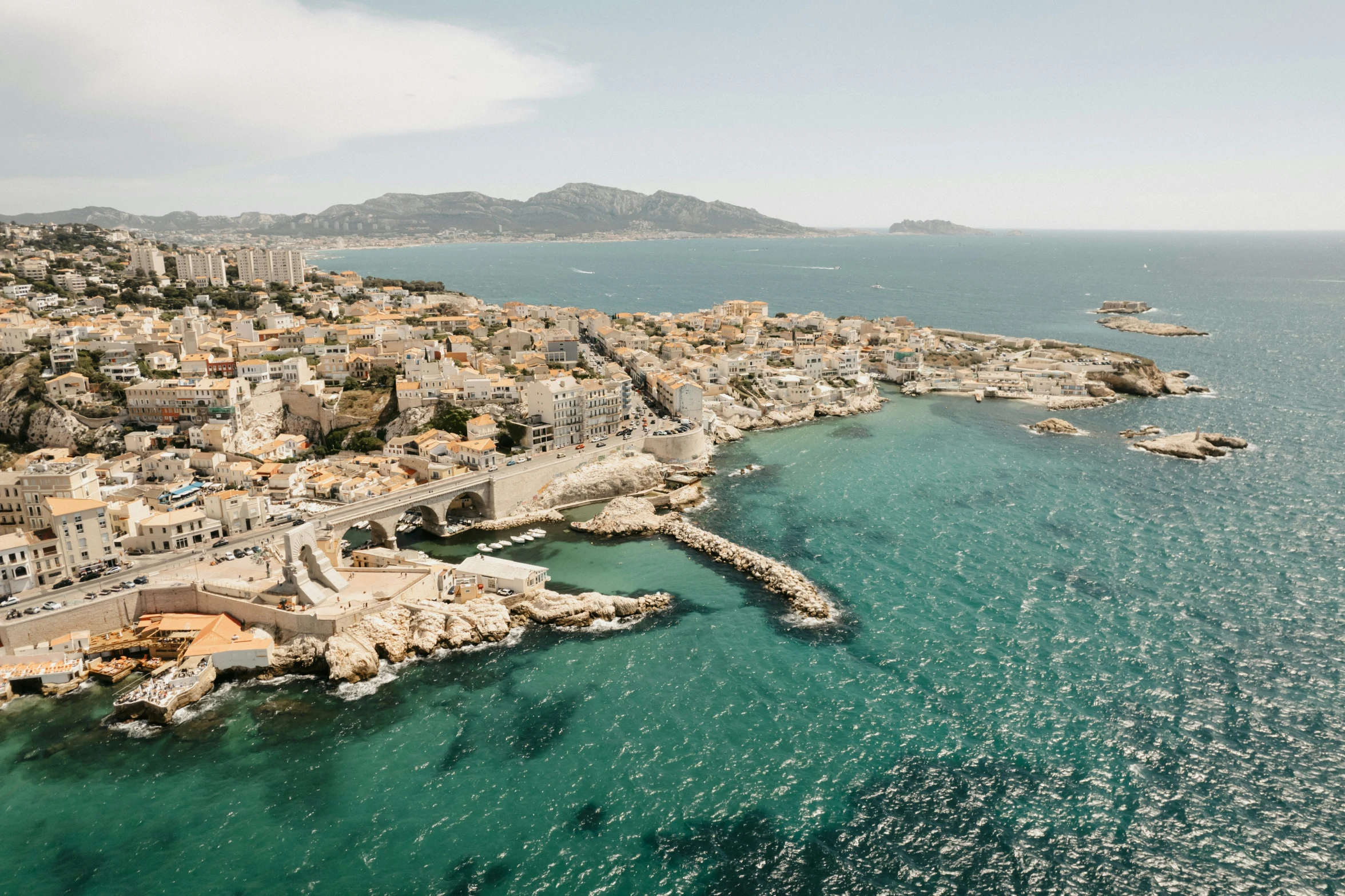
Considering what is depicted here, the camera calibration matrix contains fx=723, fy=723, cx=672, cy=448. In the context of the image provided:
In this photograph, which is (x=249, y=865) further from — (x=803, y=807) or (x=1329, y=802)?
(x=1329, y=802)

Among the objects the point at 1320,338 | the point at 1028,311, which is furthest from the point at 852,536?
the point at 1028,311

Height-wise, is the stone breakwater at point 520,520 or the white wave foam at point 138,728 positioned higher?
the stone breakwater at point 520,520

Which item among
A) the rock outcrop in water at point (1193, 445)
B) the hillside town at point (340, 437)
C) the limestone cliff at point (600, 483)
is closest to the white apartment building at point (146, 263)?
the hillside town at point (340, 437)

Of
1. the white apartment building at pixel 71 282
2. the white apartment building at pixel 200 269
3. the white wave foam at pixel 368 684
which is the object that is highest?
the white apartment building at pixel 200 269

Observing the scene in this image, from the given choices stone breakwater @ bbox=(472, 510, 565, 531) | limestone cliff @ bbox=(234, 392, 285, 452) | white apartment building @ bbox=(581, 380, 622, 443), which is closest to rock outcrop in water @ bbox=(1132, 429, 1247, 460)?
white apartment building @ bbox=(581, 380, 622, 443)

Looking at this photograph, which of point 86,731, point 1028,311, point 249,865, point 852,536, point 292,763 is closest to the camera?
point 249,865

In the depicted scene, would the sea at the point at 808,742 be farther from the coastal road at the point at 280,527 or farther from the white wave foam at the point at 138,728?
the coastal road at the point at 280,527

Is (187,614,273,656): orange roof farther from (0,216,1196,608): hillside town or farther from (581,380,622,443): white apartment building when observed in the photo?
(581,380,622,443): white apartment building
